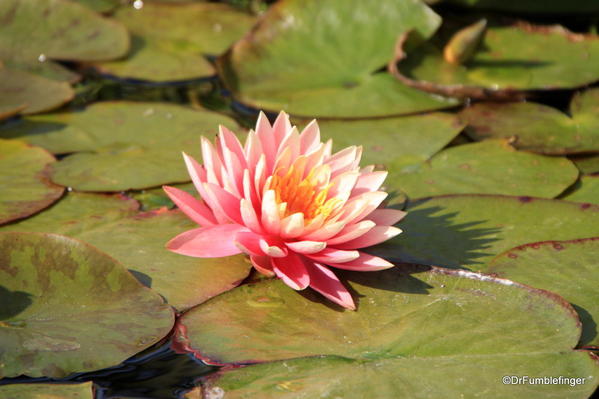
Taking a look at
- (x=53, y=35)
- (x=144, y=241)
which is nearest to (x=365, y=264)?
(x=144, y=241)

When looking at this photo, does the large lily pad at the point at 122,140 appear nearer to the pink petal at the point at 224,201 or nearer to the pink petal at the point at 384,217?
the pink petal at the point at 224,201

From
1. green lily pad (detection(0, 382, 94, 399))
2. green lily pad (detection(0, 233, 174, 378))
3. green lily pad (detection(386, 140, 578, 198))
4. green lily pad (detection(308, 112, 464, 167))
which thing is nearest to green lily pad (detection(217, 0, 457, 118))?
green lily pad (detection(308, 112, 464, 167))

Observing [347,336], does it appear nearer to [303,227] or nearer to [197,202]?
[303,227]

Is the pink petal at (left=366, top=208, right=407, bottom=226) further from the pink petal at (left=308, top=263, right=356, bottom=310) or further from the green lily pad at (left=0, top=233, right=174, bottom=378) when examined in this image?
the green lily pad at (left=0, top=233, right=174, bottom=378)

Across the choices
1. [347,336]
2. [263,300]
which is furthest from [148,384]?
[347,336]

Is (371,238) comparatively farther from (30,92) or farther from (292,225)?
(30,92)
